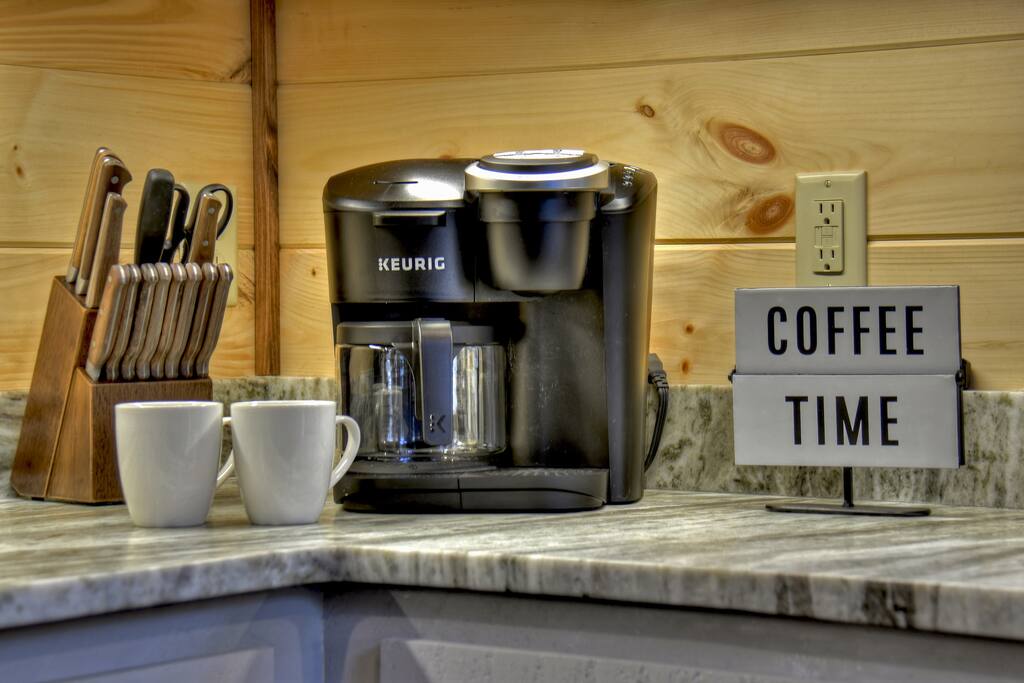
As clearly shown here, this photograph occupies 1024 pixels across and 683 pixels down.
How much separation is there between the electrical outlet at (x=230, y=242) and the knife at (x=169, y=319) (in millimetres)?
256

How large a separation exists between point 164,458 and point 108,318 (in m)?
0.22

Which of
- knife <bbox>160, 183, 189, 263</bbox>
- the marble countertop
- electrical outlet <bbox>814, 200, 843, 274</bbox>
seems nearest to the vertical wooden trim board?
knife <bbox>160, 183, 189, 263</bbox>

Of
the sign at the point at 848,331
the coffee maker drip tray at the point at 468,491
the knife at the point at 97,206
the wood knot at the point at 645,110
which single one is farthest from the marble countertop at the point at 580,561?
the wood knot at the point at 645,110

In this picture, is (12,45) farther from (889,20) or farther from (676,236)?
(889,20)

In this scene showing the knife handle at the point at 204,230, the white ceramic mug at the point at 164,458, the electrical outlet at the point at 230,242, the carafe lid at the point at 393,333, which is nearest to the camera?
the white ceramic mug at the point at 164,458

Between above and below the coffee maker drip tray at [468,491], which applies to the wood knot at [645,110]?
above

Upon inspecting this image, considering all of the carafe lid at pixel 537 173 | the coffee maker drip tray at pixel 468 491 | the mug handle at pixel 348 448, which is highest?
the carafe lid at pixel 537 173

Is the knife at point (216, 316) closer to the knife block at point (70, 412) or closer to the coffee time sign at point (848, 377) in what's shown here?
the knife block at point (70, 412)

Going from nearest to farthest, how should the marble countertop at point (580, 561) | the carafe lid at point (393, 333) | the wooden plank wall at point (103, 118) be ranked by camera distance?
the marble countertop at point (580, 561)
the carafe lid at point (393, 333)
the wooden plank wall at point (103, 118)

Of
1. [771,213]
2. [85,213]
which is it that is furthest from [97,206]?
[771,213]

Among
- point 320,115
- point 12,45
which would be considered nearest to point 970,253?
point 320,115

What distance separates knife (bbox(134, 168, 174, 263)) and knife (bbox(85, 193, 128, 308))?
0.07 ft

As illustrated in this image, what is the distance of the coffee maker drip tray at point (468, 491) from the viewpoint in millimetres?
1144

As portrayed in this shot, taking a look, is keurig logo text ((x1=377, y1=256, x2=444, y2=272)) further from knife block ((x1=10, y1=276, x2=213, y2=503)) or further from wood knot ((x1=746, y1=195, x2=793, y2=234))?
wood knot ((x1=746, y1=195, x2=793, y2=234))
